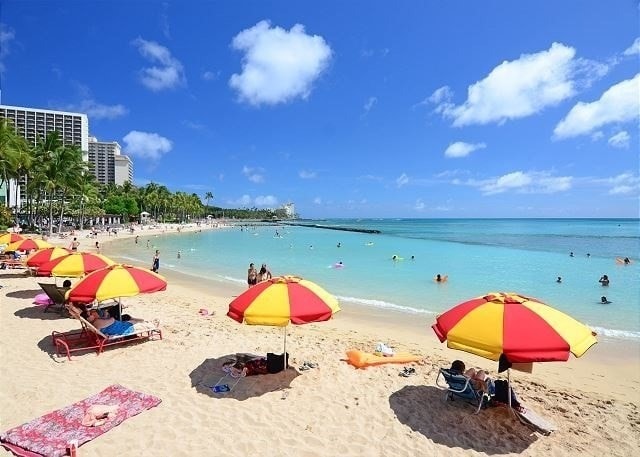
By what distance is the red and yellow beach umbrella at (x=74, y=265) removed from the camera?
372 inches

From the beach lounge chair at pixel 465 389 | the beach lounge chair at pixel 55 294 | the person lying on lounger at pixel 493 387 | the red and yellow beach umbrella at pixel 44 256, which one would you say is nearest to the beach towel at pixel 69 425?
the beach lounge chair at pixel 465 389

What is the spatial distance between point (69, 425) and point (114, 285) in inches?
112

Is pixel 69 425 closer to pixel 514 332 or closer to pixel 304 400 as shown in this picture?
pixel 304 400

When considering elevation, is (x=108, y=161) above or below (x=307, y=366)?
above

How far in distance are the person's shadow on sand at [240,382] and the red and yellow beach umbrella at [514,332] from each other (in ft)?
9.26

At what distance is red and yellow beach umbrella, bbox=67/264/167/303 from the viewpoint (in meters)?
7.07

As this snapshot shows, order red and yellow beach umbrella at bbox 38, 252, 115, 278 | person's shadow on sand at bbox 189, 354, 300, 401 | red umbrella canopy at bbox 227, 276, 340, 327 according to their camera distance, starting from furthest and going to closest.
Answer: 1. red and yellow beach umbrella at bbox 38, 252, 115, 278
2. person's shadow on sand at bbox 189, 354, 300, 401
3. red umbrella canopy at bbox 227, 276, 340, 327

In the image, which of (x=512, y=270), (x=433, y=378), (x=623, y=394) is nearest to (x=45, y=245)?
(x=433, y=378)

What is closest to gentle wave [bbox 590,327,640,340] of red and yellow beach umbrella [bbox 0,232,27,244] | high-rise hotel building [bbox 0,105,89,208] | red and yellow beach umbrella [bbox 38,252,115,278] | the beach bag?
the beach bag

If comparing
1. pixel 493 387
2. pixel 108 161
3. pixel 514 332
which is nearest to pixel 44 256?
pixel 493 387

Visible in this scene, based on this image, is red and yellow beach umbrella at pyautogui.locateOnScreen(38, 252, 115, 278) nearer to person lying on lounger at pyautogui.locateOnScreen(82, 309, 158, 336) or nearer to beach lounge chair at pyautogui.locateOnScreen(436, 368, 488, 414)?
person lying on lounger at pyautogui.locateOnScreen(82, 309, 158, 336)

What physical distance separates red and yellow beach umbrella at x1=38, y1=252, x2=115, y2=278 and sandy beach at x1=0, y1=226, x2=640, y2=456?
1248 mm

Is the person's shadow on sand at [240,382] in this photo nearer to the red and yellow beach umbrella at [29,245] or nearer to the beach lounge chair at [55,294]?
the beach lounge chair at [55,294]

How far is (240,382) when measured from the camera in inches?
253
